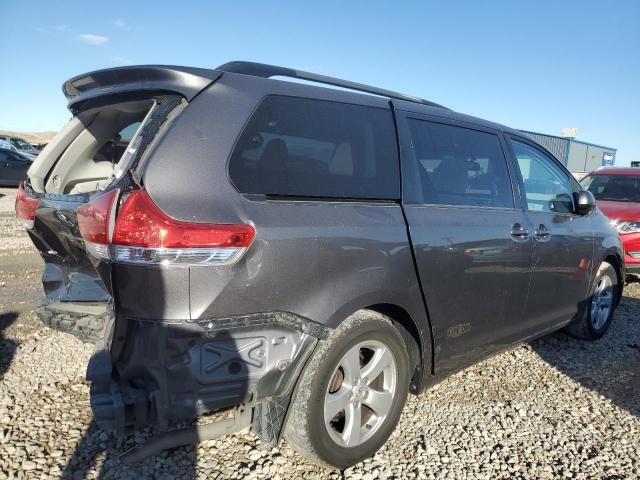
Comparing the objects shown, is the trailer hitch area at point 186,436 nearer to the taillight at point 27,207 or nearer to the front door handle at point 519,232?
the taillight at point 27,207

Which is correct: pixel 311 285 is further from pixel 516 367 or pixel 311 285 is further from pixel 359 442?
pixel 516 367

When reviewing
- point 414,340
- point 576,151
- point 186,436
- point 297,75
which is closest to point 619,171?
point 414,340

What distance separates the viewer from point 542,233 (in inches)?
140

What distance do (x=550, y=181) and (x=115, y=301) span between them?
339 cm

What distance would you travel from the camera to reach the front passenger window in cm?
370

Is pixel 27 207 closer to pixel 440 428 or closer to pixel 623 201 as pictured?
pixel 440 428

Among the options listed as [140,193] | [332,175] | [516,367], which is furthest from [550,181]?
[140,193]

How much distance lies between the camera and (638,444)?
2889 mm

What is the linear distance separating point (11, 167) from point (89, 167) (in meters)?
17.1

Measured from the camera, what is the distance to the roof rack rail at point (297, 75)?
7.98ft

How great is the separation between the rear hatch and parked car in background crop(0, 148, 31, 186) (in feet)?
54.9

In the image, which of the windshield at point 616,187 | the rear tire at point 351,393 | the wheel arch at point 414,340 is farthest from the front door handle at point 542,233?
the windshield at point 616,187

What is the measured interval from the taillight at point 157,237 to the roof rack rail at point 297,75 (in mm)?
803

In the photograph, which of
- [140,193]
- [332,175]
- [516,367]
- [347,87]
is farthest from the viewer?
[516,367]
